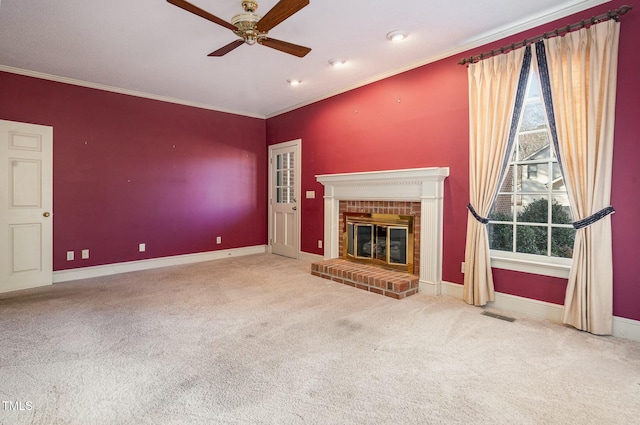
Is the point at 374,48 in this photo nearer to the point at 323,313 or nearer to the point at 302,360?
the point at 323,313

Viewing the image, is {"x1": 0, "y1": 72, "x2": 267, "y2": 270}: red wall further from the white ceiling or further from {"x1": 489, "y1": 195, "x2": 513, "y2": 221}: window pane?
{"x1": 489, "y1": 195, "x2": 513, "y2": 221}: window pane

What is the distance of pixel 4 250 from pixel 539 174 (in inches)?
243

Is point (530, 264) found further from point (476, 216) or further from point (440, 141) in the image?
point (440, 141)

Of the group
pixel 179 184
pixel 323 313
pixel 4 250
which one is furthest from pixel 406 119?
pixel 4 250

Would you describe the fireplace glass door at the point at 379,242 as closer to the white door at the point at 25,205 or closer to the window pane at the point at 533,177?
the window pane at the point at 533,177

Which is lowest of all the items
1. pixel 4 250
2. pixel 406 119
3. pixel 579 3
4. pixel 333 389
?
pixel 333 389

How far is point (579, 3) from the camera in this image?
110 inches

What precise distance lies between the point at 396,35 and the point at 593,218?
2.43m

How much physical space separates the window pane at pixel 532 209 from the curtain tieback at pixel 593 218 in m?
0.37

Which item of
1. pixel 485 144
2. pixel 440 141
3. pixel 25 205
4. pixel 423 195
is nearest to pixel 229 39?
pixel 440 141

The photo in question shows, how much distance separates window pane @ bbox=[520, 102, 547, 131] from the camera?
10.4 ft

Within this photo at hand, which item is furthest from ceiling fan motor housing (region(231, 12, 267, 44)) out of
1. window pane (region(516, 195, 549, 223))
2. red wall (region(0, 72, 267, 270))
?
red wall (region(0, 72, 267, 270))

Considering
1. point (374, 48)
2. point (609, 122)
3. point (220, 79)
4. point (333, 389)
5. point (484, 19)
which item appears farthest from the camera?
point (220, 79)

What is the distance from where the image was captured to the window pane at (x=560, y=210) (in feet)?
9.93
